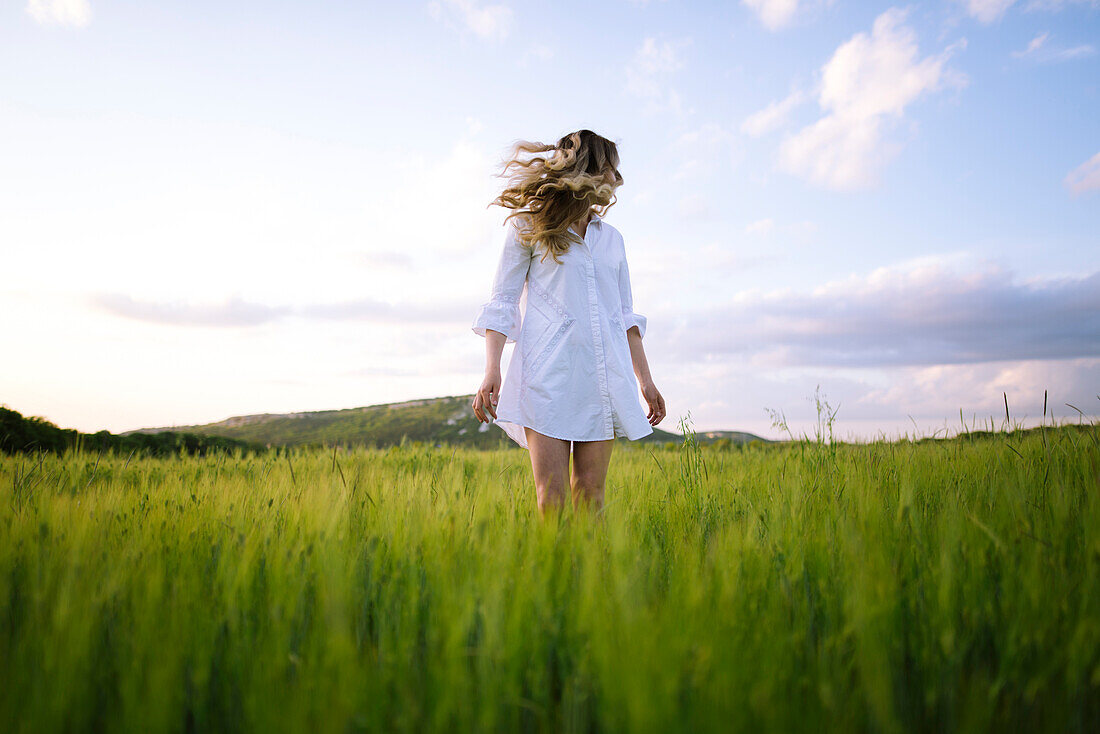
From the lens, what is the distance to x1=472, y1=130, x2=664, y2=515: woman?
2492mm

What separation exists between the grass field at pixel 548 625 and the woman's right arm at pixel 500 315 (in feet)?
1.94

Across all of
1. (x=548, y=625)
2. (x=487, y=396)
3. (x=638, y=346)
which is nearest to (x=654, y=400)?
(x=638, y=346)

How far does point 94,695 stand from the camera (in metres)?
1.08

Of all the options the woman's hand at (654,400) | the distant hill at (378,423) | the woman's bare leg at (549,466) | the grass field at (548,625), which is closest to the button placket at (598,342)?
the woman's bare leg at (549,466)

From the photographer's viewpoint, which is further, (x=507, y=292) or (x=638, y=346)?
(x=638, y=346)

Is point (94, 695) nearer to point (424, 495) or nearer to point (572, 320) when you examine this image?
point (424, 495)

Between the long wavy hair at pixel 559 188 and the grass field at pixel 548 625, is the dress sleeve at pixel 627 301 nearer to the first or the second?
the long wavy hair at pixel 559 188

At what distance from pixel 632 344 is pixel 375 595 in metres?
1.81

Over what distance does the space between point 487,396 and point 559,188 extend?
98 cm

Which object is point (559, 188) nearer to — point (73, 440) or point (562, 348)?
point (562, 348)

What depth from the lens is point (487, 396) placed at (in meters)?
2.46

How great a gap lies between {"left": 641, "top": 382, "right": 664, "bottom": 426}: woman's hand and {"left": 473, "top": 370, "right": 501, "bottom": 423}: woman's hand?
0.81 metres

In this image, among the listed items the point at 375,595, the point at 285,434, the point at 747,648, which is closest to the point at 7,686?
the point at 375,595

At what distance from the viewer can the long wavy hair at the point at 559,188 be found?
2543 millimetres
